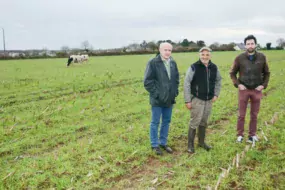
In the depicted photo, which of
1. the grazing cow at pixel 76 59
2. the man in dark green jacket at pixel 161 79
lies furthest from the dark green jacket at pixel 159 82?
the grazing cow at pixel 76 59

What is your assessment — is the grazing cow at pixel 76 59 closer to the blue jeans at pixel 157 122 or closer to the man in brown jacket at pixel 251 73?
the blue jeans at pixel 157 122

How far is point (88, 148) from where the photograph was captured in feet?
20.8

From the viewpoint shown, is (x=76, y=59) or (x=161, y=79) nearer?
(x=161, y=79)

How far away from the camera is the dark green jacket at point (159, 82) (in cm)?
576

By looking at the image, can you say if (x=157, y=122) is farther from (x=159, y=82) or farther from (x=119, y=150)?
(x=119, y=150)

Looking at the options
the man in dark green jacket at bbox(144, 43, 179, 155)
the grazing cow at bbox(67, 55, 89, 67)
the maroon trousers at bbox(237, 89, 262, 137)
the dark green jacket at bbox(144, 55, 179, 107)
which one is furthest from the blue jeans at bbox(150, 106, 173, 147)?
the grazing cow at bbox(67, 55, 89, 67)

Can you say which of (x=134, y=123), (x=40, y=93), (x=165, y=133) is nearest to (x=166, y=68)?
(x=165, y=133)

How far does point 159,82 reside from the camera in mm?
5812

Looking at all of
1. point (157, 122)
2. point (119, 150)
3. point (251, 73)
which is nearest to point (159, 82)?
point (157, 122)

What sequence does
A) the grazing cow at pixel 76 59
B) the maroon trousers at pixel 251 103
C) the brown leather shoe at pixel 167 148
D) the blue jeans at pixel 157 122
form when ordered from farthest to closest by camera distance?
1. the grazing cow at pixel 76 59
2. the maroon trousers at pixel 251 103
3. the brown leather shoe at pixel 167 148
4. the blue jeans at pixel 157 122

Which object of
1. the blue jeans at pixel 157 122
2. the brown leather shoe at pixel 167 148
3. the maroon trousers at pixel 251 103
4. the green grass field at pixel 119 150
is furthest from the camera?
the maroon trousers at pixel 251 103

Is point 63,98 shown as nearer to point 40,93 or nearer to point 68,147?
point 40,93

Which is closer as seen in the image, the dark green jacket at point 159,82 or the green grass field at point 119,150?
the green grass field at point 119,150

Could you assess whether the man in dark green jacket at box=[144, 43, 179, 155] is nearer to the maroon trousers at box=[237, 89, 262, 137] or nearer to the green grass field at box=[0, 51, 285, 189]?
the green grass field at box=[0, 51, 285, 189]
